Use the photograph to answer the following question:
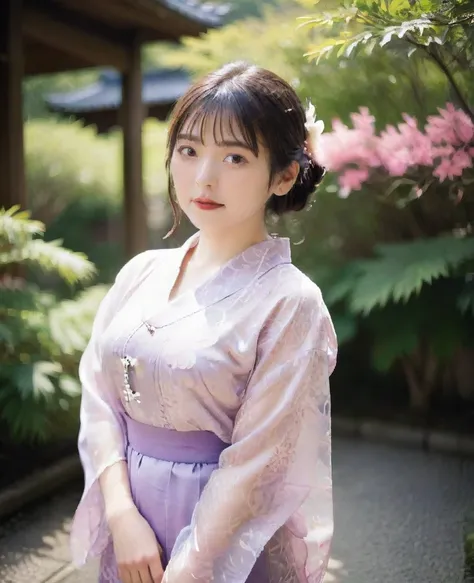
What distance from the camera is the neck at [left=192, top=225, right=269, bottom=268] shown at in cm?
167

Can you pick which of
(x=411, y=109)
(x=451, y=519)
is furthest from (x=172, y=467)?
(x=411, y=109)

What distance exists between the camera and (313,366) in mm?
1469

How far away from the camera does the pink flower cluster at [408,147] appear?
300 cm

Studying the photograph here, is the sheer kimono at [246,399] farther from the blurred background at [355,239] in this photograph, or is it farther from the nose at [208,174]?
the blurred background at [355,239]

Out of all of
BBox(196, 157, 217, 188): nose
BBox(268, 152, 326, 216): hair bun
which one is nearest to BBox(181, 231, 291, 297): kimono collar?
BBox(268, 152, 326, 216): hair bun

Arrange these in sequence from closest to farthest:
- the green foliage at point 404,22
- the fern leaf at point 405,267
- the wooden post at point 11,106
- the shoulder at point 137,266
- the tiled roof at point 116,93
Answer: the shoulder at point 137,266 < the green foliage at point 404,22 < the fern leaf at point 405,267 < the wooden post at point 11,106 < the tiled roof at point 116,93

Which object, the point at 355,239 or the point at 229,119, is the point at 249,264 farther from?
the point at 355,239

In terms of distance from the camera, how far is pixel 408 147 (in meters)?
3.50

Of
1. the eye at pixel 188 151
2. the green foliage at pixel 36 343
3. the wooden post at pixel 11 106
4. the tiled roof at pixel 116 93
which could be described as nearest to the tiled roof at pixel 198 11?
the wooden post at pixel 11 106

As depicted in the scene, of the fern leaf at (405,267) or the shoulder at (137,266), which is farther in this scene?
the fern leaf at (405,267)

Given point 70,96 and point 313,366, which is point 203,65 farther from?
point 70,96

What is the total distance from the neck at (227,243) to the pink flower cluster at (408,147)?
87cm

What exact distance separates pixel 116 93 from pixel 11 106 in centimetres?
616

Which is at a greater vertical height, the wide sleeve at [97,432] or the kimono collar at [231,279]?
the kimono collar at [231,279]
